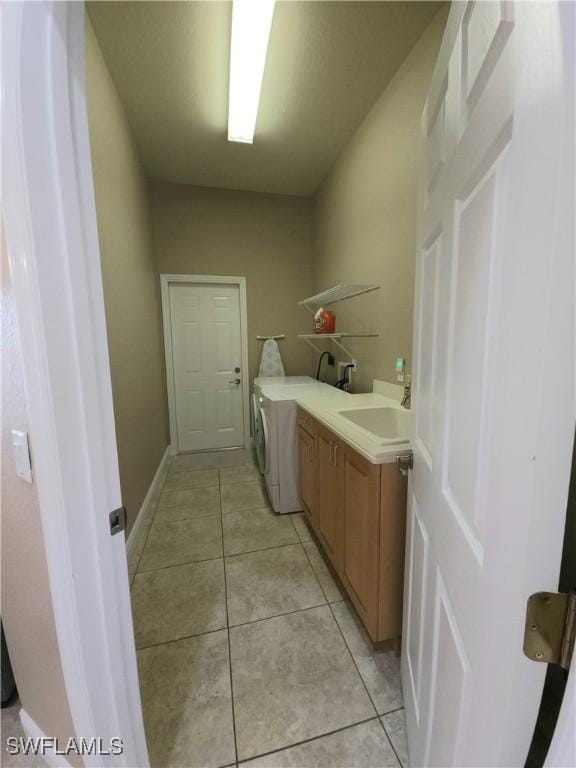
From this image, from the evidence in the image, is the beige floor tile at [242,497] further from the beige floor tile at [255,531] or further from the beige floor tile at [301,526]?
the beige floor tile at [301,526]

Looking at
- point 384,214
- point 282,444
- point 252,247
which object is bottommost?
point 282,444

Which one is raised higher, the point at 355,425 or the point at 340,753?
the point at 355,425

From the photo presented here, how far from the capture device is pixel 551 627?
358 millimetres

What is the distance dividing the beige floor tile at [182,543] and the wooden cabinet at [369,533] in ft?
2.96

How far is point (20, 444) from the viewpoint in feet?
2.29

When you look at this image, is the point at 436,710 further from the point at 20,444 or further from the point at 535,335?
the point at 20,444

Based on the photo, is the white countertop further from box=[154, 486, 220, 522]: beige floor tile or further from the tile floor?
box=[154, 486, 220, 522]: beige floor tile

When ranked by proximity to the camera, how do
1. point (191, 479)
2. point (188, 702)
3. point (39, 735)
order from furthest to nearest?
1. point (191, 479)
2. point (188, 702)
3. point (39, 735)

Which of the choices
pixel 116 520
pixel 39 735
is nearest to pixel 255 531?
pixel 39 735

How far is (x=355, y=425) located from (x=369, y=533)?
1.57 feet

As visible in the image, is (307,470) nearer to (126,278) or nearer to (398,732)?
(398,732)

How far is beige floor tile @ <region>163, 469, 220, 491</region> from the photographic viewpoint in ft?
9.86

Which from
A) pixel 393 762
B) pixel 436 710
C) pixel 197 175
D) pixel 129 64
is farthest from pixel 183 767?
pixel 197 175

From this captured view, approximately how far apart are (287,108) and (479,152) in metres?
2.44
